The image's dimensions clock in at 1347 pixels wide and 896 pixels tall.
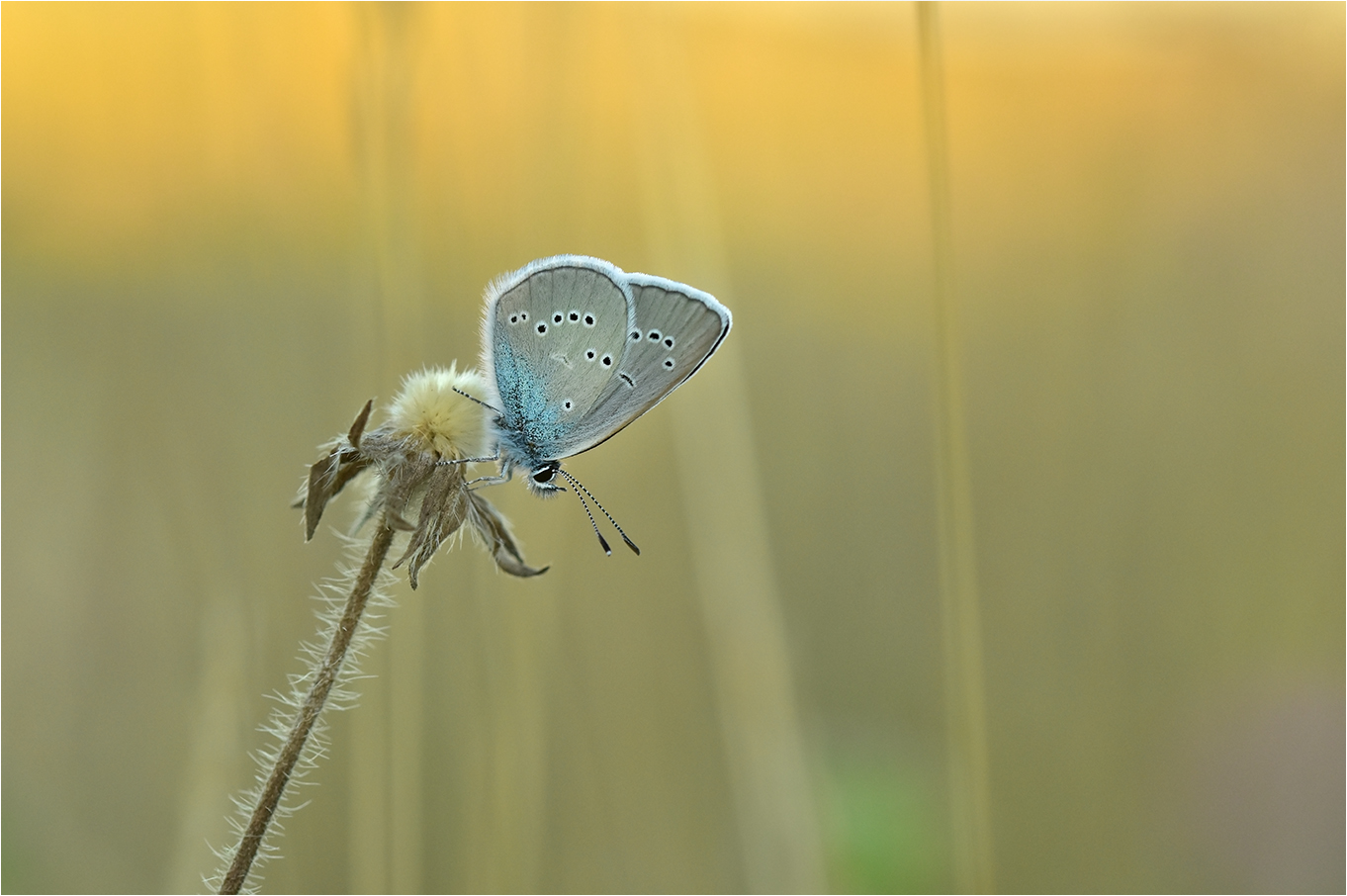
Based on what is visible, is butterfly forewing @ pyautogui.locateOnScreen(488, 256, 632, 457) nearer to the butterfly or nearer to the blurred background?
the butterfly

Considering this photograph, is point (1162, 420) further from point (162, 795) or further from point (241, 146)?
point (162, 795)

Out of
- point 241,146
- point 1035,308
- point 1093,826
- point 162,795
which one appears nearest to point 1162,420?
point 1035,308

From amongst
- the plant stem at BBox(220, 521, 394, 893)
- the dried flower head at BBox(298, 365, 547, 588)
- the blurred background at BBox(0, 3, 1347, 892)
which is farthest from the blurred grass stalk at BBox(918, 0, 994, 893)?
the plant stem at BBox(220, 521, 394, 893)

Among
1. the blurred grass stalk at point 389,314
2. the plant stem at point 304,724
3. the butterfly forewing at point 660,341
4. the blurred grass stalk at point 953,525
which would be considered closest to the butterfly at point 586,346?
the butterfly forewing at point 660,341

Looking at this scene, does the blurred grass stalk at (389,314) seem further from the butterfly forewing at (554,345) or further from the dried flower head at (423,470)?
the dried flower head at (423,470)

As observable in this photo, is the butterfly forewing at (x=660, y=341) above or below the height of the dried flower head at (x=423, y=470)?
above

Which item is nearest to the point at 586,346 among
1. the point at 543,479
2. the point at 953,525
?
the point at 543,479
